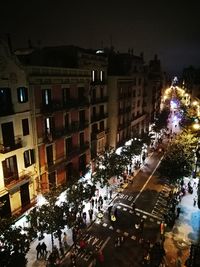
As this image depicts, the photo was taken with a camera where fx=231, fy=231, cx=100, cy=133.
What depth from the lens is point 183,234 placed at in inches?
939

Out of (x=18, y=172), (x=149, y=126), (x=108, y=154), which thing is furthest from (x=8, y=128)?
(x=149, y=126)

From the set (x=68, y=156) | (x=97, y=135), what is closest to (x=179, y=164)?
(x=97, y=135)

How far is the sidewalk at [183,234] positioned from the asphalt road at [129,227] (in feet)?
5.51

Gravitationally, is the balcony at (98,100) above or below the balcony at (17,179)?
above

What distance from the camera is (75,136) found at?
3159 cm

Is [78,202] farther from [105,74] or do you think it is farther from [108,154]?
[105,74]

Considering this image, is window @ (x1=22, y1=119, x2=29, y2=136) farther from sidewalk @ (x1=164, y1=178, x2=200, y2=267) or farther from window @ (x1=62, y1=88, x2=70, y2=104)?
sidewalk @ (x1=164, y1=178, x2=200, y2=267)

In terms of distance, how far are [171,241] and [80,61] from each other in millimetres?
24500

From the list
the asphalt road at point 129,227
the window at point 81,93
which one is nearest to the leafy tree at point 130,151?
the asphalt road at point 129,227

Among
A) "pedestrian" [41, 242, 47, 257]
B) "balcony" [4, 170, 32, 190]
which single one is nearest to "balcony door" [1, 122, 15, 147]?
"balcony" [4, 170, 32, 190]

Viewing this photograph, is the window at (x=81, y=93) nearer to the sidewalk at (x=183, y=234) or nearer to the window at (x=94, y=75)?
the window at (x=94, y=75)

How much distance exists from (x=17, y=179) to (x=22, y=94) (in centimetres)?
861

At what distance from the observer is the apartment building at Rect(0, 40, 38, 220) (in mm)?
21438

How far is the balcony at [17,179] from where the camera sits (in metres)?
22.3
